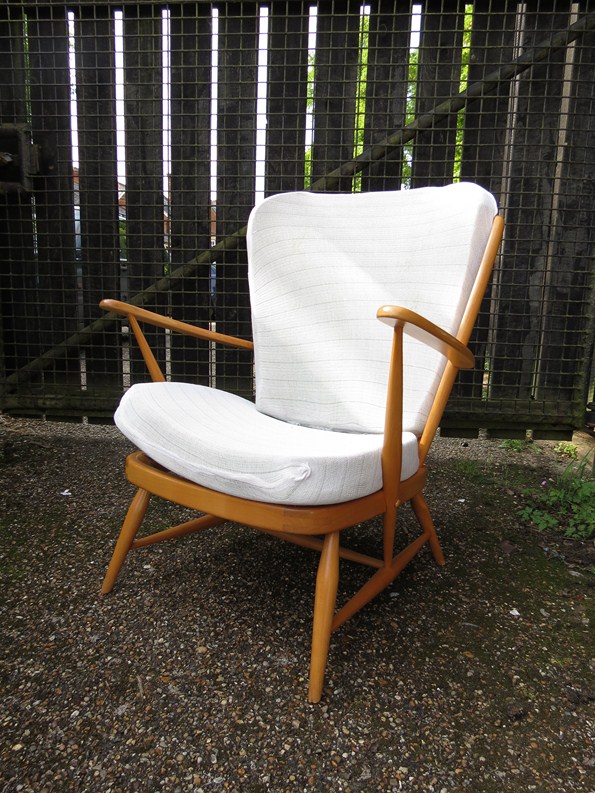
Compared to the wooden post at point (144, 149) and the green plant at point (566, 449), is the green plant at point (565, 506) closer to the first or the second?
the green plant at point (566, 449)

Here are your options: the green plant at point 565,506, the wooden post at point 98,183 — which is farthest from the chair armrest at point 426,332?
the wooden post at point 98,183

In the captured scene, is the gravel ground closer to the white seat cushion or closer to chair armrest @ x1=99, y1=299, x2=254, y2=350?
the white seat cushion

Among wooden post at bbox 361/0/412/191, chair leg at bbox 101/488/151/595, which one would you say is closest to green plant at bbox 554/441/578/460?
wooden post at bbox 361/0/412/191

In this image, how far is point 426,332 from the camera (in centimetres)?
118

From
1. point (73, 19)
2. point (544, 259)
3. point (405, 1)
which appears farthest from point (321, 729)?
point (73, 19)

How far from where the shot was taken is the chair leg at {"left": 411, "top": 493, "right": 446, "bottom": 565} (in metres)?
1.67

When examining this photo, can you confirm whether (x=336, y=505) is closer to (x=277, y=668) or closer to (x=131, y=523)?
(x=277, y=668)

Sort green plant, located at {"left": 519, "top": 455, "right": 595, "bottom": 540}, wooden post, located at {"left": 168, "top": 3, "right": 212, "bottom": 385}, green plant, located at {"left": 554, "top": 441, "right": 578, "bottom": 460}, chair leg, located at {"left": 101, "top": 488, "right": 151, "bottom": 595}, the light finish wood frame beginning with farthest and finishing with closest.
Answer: green plant, located at {"left": 554, "top": 441, "right": 578, "bottom": 460}, wooden post, located at {"left": 168, "top": 3, "right": 212, "bottom": 385}, green plant, located at {"left": 519, "top": 455, "right": 595, "bottom": 540}, chair leg, located at {"left": 101, "top": 488, "right": 151, "bottom": 595}, the light finish wood frame

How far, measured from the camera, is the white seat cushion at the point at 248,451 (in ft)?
3.59

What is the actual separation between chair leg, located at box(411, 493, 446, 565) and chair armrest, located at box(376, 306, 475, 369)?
0.52 meters

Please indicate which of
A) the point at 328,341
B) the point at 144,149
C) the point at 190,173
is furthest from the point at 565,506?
the point at 144,149

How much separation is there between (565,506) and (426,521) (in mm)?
832

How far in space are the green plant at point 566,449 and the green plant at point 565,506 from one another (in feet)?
1.25

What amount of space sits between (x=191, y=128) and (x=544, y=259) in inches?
68.6
